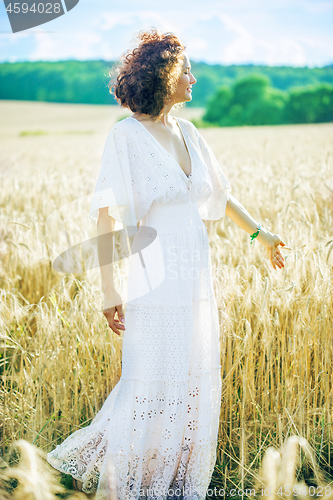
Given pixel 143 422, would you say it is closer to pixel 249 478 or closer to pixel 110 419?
pixel 110 419

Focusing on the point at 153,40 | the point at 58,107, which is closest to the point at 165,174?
the point at 153,40

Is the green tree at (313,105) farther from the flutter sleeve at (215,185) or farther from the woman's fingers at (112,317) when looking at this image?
the woman's fingers at (112,317)

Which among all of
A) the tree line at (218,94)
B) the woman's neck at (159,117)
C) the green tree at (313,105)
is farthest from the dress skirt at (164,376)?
the green tree at (313,105)

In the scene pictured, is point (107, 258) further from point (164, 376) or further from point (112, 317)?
point (164, 376)

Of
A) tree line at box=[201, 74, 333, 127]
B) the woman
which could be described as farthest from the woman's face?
tree line at box=[201, 74, 333, 127]

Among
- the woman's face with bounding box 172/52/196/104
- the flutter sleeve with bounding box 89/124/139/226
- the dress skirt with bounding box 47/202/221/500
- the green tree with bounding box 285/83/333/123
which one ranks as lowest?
the green tree with bounding box 285/83/333/123

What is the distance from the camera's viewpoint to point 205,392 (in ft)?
5.03

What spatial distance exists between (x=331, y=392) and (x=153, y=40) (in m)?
1.63

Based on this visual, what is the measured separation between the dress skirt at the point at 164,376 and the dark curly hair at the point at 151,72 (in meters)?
0.38

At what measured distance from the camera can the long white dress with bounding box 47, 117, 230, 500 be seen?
4.75 feet

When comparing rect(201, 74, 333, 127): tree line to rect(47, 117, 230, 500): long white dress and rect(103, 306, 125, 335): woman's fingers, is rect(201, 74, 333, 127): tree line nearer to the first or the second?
rect(47, 117, 230, 500): long white dress

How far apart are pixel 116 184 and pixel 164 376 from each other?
0.69 metres

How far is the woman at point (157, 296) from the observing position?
4.74 feet

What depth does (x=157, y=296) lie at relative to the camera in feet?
4.78
